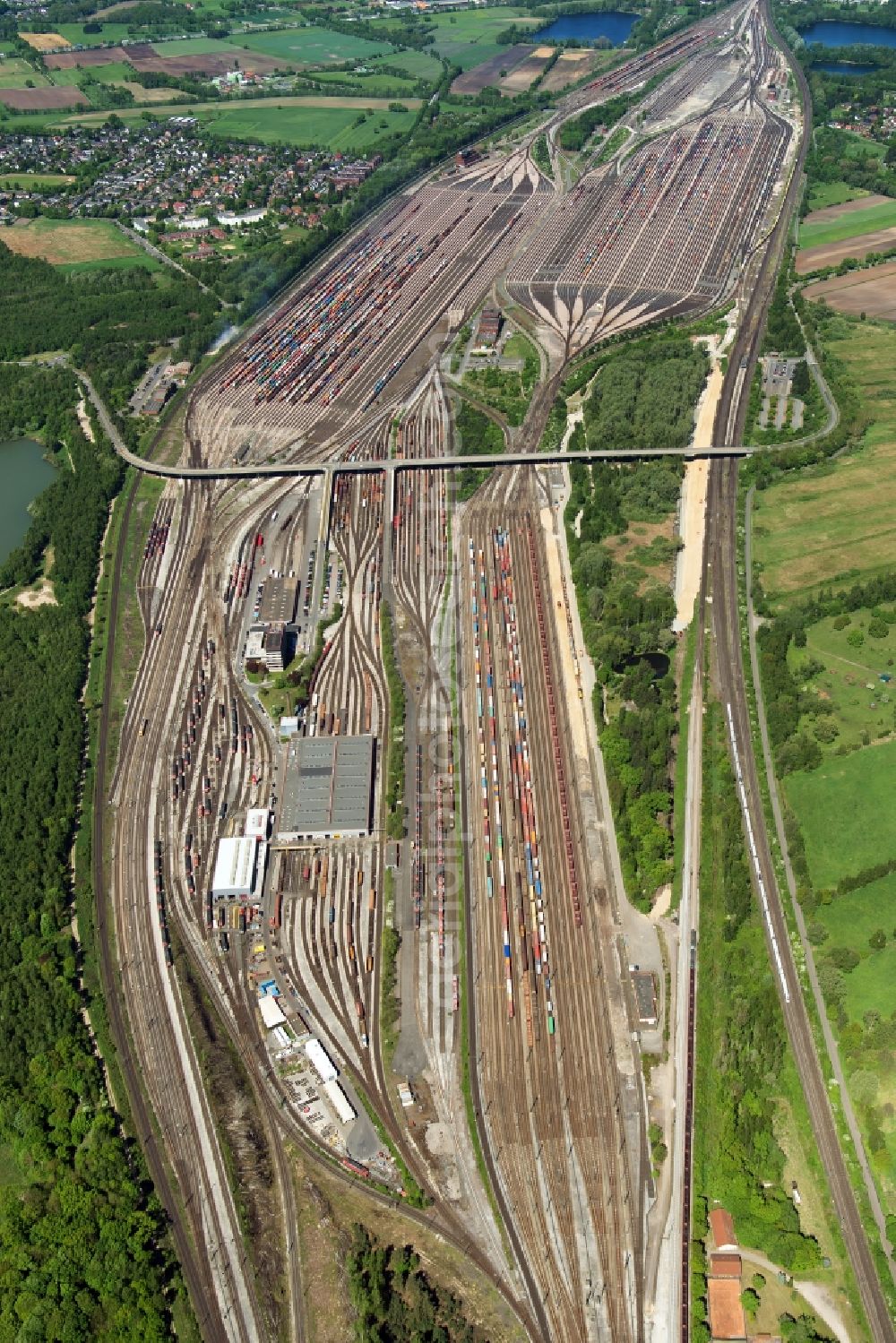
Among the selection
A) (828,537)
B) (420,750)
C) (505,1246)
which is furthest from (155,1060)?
(828,537)

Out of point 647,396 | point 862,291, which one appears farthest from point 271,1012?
point 862,291

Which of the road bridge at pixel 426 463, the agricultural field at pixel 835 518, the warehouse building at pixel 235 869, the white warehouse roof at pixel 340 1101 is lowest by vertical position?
the white warehouse roof at pixel 340 1101

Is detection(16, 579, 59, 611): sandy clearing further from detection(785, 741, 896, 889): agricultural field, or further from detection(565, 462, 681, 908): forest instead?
detection(785, 741, 896, 889): agricultural field

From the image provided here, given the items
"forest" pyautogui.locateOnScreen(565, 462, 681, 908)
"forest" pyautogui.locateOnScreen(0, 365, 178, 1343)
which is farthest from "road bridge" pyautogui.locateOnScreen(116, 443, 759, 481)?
"forest" pyautogui.locateOnScreen(0, 365, 178, 1343)

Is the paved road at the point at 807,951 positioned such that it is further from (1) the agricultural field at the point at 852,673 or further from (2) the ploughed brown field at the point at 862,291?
(2) the ploughed brown field at the point at 862,291

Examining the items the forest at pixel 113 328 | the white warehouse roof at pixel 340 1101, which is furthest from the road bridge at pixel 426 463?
the white warehouse roof at pixel 340 1101

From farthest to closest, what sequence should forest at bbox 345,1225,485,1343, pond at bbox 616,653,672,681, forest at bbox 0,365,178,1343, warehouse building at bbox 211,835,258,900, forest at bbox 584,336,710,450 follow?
forest at bbox 584,336,710,450
pond at bbox 616,653,672,681
warehouse building at bbox 211,835,258,900
forest at bbox 0,365,178,1343
forest at bbox 345,1225,485,1343
